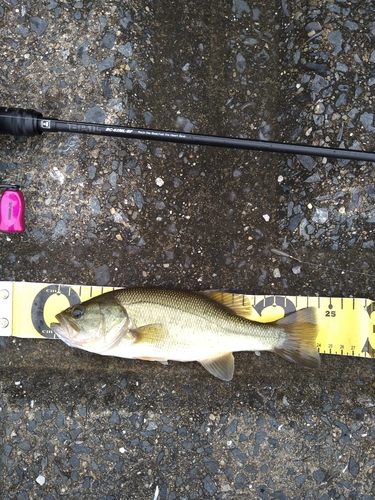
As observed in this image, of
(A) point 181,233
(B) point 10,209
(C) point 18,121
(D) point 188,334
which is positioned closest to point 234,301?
(D) point 188,334

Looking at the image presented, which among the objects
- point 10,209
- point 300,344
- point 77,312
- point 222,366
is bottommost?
point 222,366

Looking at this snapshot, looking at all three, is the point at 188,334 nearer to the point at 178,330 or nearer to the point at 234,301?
the point at 178,330

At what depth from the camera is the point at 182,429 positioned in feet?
9.61

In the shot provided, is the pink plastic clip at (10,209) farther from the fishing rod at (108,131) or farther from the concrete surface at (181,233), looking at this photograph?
the fishing rod at (108,131)

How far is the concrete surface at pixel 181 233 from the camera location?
2908mm

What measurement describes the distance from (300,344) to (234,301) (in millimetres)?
541

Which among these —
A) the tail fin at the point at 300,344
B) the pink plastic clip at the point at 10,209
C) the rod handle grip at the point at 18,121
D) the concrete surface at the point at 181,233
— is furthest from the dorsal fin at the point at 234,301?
the rod handle grip at the point at 18,121

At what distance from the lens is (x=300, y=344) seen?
2.76 meters

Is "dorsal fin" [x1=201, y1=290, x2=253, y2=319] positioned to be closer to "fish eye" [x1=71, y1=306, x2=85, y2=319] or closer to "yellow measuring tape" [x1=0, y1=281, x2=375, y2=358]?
"yellow measuring tape" [x1=0, y1=281, x2=375, y2=358]

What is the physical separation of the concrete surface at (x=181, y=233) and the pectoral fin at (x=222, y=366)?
20 centimetres

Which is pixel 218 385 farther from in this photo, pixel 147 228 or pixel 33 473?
pixel 33 473

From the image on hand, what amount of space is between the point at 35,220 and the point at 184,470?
215 cm

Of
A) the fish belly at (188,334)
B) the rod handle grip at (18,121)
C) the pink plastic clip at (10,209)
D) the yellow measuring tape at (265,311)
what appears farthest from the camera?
the yellow measuring tape at (265,311)

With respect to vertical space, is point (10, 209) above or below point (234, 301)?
above
